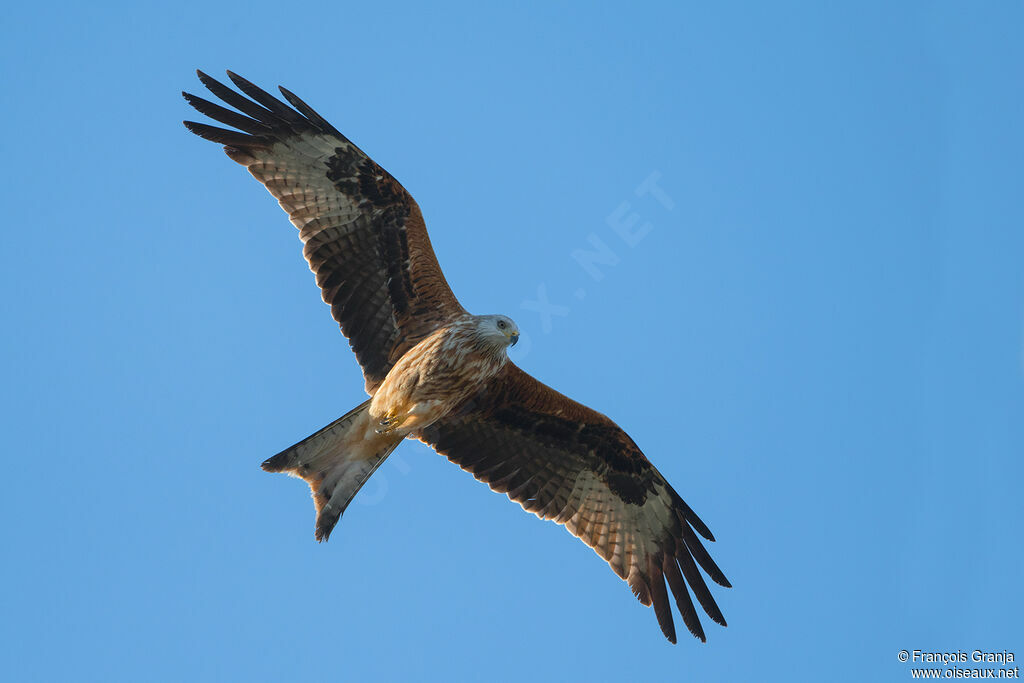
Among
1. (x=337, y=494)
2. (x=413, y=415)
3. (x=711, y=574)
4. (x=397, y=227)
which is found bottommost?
(x=337, y=494)

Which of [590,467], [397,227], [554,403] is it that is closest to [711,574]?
[590,467]

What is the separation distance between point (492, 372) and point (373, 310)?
1328 mm

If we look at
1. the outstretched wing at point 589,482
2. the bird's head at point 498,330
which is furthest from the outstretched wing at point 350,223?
the outstretched wing at point 589,482

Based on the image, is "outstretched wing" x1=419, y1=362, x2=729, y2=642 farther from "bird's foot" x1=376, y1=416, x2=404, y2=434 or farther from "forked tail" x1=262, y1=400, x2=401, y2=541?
"forked tail" x1=262, y1=400, x2=401, y2=541

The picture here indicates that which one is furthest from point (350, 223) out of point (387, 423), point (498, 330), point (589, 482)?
point (589, 482)

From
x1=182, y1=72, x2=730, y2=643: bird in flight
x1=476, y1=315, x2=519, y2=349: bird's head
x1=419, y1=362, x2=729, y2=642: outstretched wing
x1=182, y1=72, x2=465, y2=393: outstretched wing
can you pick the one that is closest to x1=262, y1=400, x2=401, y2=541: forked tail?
x1=182, y1=72, x2=730, y2=643: bird in flight

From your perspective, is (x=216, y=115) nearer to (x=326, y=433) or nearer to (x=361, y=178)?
(x=361, y=178)

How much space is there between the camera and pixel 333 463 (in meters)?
8.59

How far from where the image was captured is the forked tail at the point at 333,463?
8.48 meters

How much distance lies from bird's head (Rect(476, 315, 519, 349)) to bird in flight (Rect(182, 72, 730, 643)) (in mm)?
15

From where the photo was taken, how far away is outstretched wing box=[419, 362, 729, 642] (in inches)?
363

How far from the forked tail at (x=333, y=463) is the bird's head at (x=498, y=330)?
1352mm

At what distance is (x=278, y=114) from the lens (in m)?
8.80

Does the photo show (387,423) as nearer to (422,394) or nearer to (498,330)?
(422,394)
